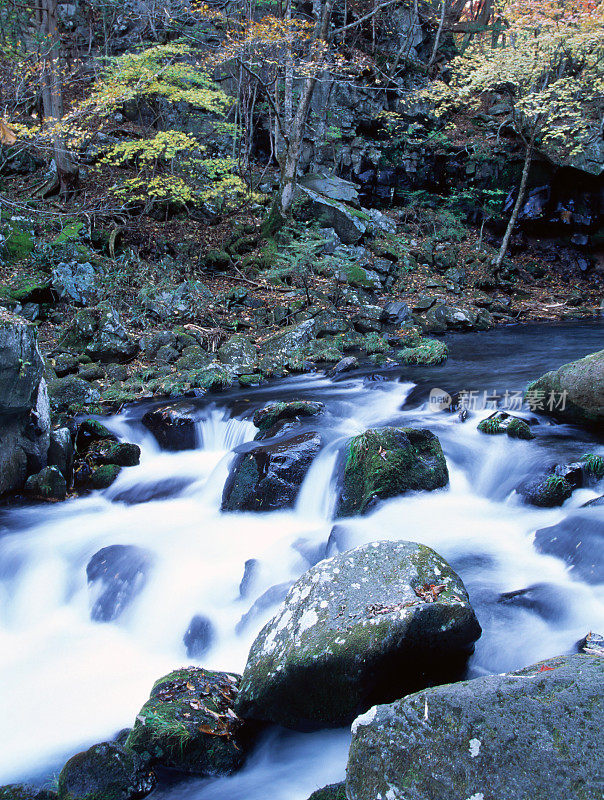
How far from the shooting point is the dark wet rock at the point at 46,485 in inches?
249

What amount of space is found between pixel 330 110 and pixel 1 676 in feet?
64.2

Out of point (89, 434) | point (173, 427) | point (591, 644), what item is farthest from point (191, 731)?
point (173, 427)

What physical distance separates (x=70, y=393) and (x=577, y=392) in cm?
747

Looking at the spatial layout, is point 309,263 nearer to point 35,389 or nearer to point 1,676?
point 35,389

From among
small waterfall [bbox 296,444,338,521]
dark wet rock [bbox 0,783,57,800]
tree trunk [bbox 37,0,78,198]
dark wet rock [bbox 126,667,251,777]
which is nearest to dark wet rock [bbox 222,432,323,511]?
small waterfall [bbox 296,444,338,521]

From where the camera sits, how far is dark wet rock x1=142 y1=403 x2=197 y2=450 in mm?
7906

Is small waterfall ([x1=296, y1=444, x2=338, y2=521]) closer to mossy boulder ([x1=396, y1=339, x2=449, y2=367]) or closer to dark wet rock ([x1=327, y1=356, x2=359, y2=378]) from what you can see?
dark wet rock ([x1=327, y1=356, x2=359, y2=378])

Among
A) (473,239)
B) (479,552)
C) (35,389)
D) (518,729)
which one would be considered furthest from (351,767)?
(473,239)

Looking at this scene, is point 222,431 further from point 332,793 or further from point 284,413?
point 332,793

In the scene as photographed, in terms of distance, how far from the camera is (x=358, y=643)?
2.93 meters

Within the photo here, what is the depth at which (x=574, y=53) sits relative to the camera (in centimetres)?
1380

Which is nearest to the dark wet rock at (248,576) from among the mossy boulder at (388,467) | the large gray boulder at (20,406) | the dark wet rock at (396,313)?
the mossy boulder at (388,467)

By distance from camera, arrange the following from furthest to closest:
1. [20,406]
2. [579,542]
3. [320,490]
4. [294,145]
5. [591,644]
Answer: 1. [294,145]
2. [20,406]
3. [320,490]
4. [579,542]
5. [591,644]

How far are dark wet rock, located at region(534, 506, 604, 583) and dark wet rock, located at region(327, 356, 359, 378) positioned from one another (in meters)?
5.85
